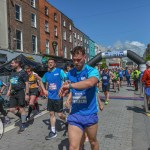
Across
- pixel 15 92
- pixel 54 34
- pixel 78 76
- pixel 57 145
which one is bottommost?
pixel 57 145

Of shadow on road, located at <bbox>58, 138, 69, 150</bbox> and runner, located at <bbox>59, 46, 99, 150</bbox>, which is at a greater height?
runner, located at <bbox>59, 46, 99, 150</bbox>

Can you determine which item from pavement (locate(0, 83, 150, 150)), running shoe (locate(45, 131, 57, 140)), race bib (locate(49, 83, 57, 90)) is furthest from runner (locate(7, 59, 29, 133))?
running shoe (locate(45, 131, 57, 140))

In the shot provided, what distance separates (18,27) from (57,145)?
20201 millimetres

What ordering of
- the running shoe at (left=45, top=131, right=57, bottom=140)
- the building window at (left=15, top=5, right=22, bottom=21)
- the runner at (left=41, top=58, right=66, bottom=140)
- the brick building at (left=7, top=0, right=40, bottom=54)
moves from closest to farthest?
the running shoe at (left=45, top=131, right=57, bottom=140) → the runner at (left=41, top=58, right=66, bottom=140) → the brick building at (left=7, top=0, right=40, bottom=54) → the building window at (left=15, top=5, right=22, bottom=21)

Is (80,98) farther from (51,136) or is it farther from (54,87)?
(51,136)

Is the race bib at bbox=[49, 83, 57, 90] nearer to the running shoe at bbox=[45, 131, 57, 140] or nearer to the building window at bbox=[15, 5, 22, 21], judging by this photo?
the running shoe at bbox=[45, 131, 57, 140]

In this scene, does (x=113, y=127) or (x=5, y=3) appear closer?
(x=113, y=127)

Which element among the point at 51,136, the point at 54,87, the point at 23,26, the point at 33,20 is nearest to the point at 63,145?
the point at 51,136

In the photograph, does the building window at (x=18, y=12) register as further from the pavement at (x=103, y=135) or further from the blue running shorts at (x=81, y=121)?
the blue running shorts at (x=81, y=121)

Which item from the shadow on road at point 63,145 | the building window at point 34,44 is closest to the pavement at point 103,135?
the shadow on road at point 63,145

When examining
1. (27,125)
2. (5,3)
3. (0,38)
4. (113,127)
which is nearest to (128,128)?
(113,127)

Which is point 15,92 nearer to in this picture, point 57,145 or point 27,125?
point 27,125

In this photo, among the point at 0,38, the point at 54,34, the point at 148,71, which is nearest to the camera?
the point at 148,71

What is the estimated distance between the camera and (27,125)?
7.21 m
